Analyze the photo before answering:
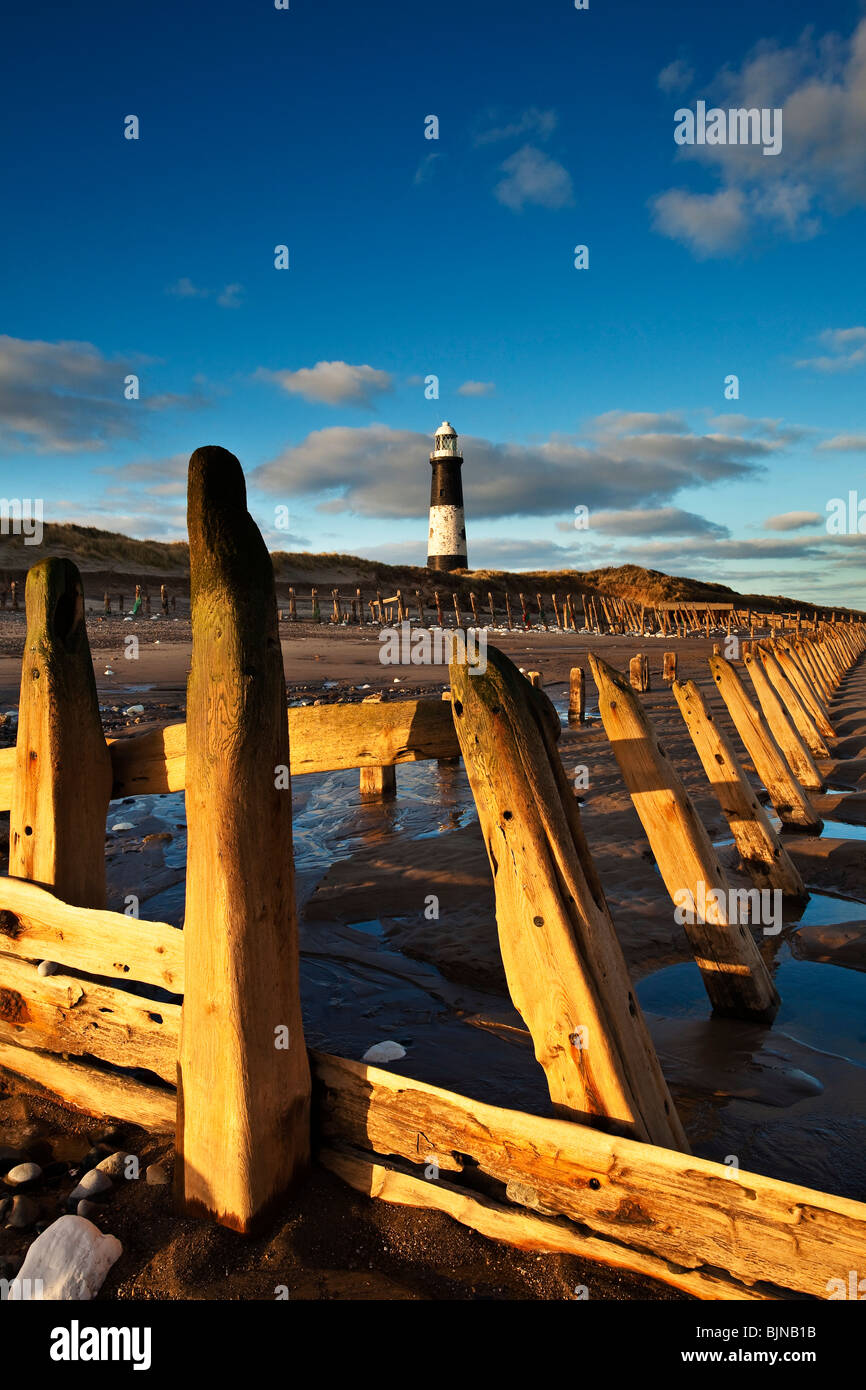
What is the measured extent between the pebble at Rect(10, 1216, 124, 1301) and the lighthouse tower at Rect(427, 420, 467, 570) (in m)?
71.4

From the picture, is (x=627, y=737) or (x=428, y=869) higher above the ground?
(x=627, y=737)

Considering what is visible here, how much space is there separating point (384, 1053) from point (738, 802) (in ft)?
10.6

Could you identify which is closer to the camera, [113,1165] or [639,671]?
[113,1165]

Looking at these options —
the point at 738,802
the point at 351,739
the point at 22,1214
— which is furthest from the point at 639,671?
the point at 22,1214

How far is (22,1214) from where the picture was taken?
2.91 m

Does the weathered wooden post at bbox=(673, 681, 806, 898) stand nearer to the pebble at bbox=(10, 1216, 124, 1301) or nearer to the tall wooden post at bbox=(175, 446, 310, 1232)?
the tall wooden post at bbox=(175, 446, 310, 1232)

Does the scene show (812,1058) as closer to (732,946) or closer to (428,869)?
(732,946)

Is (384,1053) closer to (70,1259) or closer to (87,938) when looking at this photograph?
(87,938)

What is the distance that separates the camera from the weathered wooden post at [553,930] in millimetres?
2762

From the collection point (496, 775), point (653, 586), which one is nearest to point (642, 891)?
point (496, 775)
